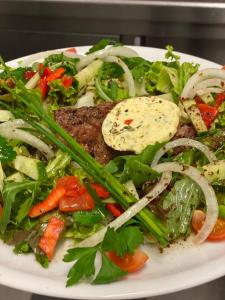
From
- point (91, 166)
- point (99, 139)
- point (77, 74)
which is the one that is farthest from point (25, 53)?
point (91, 166)

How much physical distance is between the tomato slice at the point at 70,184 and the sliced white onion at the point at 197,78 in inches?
27.1

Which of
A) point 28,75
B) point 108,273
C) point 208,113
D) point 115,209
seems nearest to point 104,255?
point 108,273

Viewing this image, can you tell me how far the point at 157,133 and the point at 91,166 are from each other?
13.5 inches

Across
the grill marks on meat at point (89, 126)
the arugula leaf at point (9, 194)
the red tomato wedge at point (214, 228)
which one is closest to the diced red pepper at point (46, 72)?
the grill marks on meat at point (89, 126)

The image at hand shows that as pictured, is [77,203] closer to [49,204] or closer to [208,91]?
[49,204]

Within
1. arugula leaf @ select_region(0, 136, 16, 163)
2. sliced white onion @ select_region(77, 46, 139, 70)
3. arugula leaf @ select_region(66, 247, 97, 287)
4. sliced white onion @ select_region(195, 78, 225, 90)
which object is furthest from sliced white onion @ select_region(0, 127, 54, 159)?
sliced white onion @ select_region(195, 78, 225, 90)

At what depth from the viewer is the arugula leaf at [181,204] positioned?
1.70 m

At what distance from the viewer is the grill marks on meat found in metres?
1.95

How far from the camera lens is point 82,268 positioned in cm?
151

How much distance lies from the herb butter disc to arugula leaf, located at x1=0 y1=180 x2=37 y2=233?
361 millimetres

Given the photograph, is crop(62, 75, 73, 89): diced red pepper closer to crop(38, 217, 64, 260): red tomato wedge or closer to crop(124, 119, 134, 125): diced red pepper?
crop(124, 119, 134, 125): diced red pepper

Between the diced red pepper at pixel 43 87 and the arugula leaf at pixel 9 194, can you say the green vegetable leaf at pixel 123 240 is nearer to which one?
the arugula leaf at pixel 9 194

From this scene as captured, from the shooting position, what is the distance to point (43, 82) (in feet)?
7.55

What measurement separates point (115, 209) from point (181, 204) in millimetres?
237
